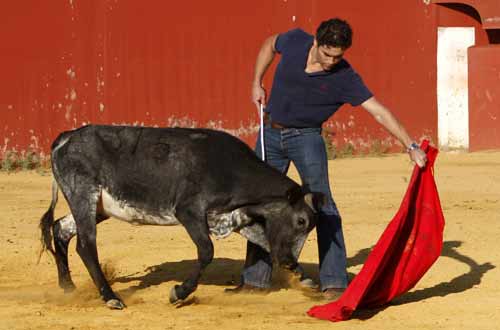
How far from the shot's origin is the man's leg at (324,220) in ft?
24.5

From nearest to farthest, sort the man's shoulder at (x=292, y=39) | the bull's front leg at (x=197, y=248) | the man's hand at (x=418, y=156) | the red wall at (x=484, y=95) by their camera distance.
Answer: the man's hand at (x=418, y=156) → the bull's front leg at (x=197, y=248) → the man's shoulder at (x=292, y=39) → the red wall at (x=484, y=95)

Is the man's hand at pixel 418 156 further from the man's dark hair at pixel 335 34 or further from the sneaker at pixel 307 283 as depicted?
the sneaker at pixel 307 283

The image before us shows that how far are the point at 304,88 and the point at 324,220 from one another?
832 millimetres

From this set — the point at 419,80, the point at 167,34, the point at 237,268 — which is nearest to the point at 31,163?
the point at 167,34

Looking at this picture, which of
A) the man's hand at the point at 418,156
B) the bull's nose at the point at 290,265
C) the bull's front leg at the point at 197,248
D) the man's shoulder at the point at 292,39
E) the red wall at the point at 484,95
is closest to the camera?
the man's hand at the point at 418,156

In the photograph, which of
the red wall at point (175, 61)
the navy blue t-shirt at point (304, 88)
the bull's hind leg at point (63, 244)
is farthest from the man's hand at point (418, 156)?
the red wall at point (175, 61)

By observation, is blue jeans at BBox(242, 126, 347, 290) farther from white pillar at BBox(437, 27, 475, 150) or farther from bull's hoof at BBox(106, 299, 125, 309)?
white pillar at BBox(437, 27, 475, 150)

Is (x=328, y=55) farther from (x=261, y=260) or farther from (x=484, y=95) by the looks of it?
(x=484, y=95)

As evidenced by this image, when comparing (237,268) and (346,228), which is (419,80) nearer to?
(346,228)

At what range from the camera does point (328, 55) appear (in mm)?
6918

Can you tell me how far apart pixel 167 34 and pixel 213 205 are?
7.91m

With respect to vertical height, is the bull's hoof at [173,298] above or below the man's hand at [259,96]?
below

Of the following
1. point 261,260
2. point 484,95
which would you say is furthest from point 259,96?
point 484,95

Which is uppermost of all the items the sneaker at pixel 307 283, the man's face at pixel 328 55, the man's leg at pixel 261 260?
the man's face at pixel 328 55
